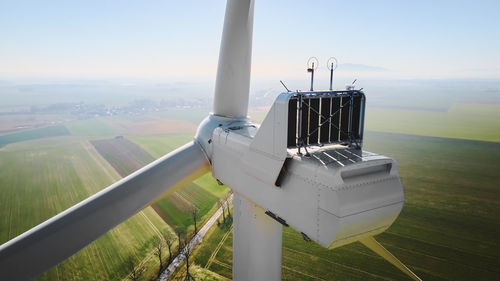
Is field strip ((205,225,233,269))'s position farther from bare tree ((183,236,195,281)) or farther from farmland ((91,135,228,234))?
farmland ((91,135,228,234))

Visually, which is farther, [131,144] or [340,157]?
[131,144]

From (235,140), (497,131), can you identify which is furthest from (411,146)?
(235,140)

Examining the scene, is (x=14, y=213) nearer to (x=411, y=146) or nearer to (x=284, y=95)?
(x=284, y=95)

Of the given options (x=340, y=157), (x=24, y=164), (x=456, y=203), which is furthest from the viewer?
(x=24, y=164)

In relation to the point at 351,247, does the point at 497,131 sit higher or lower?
higher

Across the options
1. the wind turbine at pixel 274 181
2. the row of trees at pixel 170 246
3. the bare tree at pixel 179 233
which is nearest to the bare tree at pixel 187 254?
the row of trees at pixel 170 246

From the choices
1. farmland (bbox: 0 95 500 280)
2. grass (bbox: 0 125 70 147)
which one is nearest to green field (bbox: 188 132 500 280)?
farmland (bbox: 0 95 500 280)
